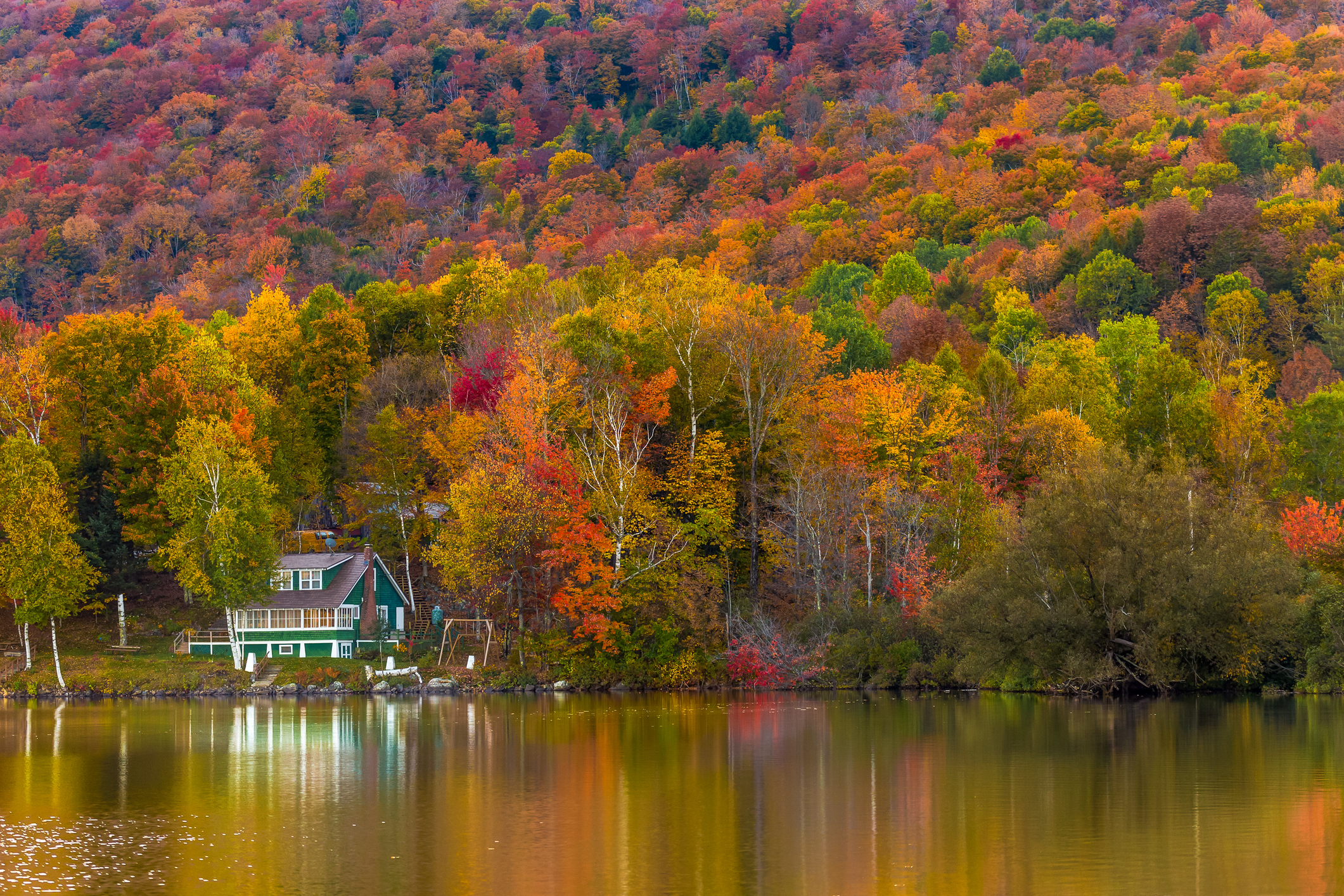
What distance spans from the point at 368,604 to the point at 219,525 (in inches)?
402

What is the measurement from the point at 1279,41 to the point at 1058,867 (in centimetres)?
18047

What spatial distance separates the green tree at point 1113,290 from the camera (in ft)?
369

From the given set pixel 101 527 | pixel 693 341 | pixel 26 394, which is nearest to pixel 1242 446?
pixel 693 341

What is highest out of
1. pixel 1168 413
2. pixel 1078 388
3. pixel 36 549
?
pixel 1078 388

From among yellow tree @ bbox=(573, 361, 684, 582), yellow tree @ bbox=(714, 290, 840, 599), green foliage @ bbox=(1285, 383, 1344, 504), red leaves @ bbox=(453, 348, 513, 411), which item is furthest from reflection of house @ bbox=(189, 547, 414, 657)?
green foliage @ bbox=(1285, 383, 1344, 504)

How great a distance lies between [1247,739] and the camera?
41.2 meters

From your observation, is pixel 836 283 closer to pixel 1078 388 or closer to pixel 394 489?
pixel 1078 388

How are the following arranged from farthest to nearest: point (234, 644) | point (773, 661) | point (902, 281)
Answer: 1. point (902, 281)
2. point (234, 644)
3. point (773, 661)

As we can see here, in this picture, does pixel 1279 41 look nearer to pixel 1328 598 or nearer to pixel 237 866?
pixel 1328 598

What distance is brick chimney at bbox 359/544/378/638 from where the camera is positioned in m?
77.1

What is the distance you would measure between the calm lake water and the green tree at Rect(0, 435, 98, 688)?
57.7 feet

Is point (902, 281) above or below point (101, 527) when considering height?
above

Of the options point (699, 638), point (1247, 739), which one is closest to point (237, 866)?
point (1247, 739)

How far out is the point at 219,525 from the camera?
70.8 m
